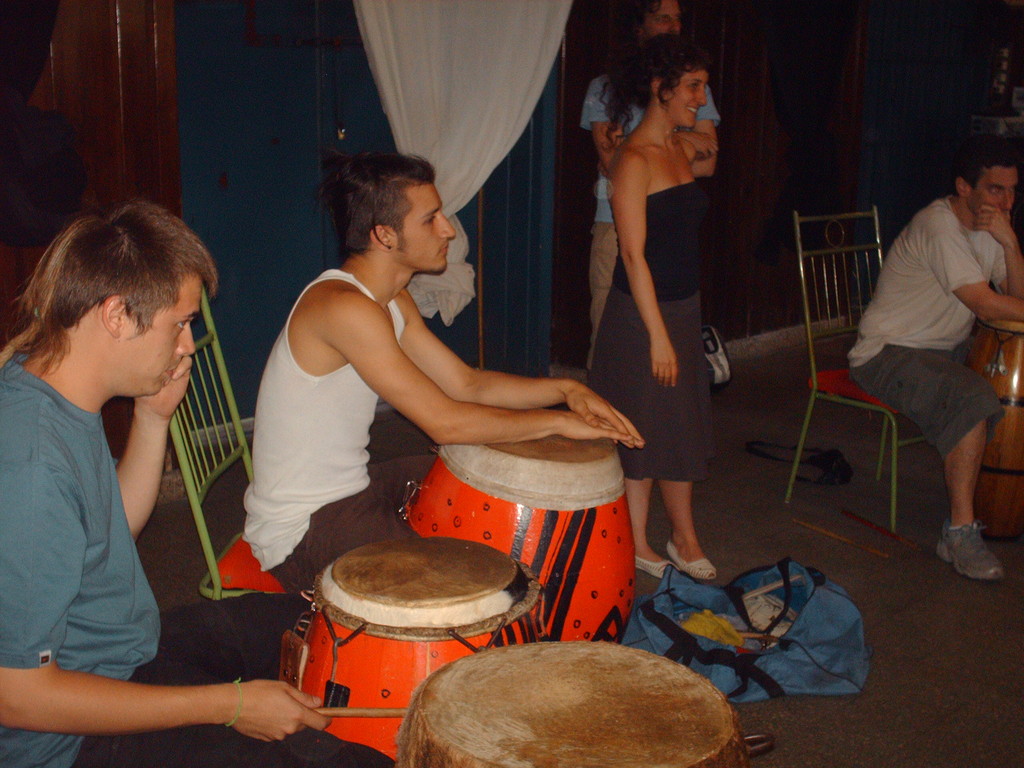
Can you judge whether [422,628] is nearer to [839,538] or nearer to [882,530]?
[839,538]

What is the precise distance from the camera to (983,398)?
3.29m

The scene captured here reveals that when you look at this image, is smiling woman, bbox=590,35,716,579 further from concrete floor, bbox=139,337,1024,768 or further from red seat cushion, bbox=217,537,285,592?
red seat cushion, bbox=217,537,285,592

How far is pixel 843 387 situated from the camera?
3.62 meters

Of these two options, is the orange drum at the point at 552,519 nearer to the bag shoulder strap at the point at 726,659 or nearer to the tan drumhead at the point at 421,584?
the tan drumhead at the point at 421,584

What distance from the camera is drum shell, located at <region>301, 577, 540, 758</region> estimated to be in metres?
1.52

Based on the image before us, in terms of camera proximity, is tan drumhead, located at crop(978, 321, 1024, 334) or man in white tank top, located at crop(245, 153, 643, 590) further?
tan drumhead, located at crop(978, 321, 1024, 334)

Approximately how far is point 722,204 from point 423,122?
2252 millimetres

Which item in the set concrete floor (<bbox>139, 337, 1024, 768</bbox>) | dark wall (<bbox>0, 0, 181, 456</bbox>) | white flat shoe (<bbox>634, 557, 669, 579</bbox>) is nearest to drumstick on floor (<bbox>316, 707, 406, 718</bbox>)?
concrete floor (<bbox>139, 337, 1024, 768</bbox>)

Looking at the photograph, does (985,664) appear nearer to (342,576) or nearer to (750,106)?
(342,576)

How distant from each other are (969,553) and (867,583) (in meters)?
0.36

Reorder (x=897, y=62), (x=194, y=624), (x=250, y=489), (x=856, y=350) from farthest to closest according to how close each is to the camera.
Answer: (x=897, y=62) < (x=856, y=350) < (x=250, y=489) < (x=194, y=624)

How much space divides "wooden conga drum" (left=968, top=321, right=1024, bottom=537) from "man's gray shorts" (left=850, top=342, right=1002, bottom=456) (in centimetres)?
5

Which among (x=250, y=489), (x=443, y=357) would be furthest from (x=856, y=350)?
(x=250, y=489)

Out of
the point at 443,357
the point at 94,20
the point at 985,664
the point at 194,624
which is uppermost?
the point at 94,20
